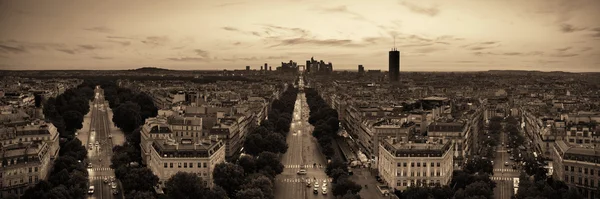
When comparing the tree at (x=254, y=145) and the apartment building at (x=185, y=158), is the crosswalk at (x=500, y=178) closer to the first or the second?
the tree at (x=254, y=145)

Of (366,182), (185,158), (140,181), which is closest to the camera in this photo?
(140,181)

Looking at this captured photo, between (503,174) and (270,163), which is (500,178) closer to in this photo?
(503,174)

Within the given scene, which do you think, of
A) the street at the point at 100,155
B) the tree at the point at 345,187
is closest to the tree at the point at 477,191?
the tree at the point at 345,187

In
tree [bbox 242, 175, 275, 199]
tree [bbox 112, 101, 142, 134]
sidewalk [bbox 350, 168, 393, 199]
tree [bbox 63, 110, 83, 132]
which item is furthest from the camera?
tree [bbox 112, 101, 142, 134]

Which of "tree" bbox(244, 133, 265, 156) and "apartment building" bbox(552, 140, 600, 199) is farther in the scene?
"tree" bbox(244, 133, 265, 156)

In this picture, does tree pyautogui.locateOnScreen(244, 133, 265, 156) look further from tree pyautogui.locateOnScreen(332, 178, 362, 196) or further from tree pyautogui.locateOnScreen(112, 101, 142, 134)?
tree pyautogui.locateOnScreen(112, 101, 142, 134)

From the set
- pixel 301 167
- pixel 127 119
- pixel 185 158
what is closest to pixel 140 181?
pixel 185 158

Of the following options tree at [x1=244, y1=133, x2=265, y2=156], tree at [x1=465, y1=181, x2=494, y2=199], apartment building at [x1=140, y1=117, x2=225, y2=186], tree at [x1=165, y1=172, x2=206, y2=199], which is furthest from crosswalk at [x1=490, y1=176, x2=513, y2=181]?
tree at [x1=165, y1=172, x2=206, y2=199]
